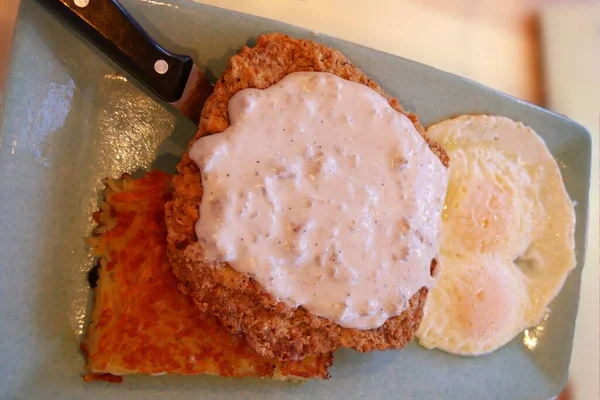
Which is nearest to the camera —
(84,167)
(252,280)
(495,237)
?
(252,280)

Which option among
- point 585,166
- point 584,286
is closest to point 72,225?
point 585,166

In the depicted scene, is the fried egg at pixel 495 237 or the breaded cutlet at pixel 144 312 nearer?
the breaded cutlet at pixel 144 312

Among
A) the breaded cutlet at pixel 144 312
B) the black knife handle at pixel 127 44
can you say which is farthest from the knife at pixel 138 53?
the breaded cutlet at pixel 144 312

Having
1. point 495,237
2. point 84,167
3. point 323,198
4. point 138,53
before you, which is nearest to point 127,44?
point 138,53

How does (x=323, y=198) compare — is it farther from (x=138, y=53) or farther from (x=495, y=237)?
(x=495, y=237)

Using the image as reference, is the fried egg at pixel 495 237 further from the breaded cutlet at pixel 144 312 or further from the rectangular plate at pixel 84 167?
the breaded cutlet at pixel 144 312

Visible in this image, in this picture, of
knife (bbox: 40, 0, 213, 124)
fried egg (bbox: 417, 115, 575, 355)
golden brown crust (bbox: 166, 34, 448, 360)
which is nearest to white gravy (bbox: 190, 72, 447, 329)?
golden brown crust (bbox: 166, 34, 448, 360)
